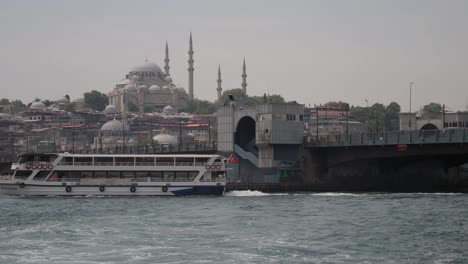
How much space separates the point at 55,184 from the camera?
108 metres

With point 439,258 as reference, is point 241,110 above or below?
above

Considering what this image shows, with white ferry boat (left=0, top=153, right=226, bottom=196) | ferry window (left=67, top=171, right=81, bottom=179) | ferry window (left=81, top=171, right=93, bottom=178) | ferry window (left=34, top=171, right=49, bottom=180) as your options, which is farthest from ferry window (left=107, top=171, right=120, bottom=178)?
ferry window (left=34, top=171, right=49, bottom=180)

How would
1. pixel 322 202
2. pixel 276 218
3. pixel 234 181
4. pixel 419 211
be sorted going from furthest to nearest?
pixel 234 181 < pixel 322 202 < pixel 419 211 < pixel 276 218

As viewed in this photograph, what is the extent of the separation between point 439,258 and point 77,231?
24799 mm

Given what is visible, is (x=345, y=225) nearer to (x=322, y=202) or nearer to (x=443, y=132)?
(x=322, y=202)

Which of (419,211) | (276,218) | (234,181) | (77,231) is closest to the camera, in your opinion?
(77,231)

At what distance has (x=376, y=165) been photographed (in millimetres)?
125000

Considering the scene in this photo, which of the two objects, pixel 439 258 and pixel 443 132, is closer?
pixel 439 258

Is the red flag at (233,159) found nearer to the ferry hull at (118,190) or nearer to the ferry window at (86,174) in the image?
the ferry hull at (118,190)

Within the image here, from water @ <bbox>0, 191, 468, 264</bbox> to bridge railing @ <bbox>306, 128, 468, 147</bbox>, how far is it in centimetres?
1181

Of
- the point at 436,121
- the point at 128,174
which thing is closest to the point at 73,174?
the point at 128,174

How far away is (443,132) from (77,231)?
176 feet

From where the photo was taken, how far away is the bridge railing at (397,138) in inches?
4377

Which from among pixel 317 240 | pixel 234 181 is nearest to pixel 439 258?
pixel 317 240
